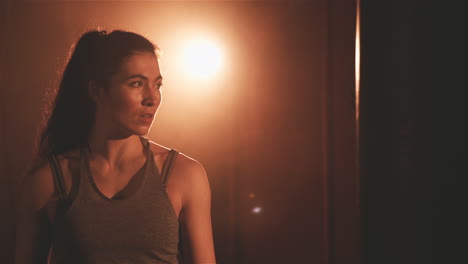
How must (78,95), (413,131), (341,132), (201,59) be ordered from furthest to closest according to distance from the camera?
(201,59) → (341,132) → (78,95) → (413,131)

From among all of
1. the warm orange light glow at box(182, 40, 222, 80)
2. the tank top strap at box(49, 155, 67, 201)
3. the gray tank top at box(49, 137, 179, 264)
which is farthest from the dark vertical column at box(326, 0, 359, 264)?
the tank top strap at box(49, 155, 67, 201)

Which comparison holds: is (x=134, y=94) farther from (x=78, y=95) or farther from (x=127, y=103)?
(x=78, y=95)

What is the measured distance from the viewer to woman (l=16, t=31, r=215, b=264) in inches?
38.4

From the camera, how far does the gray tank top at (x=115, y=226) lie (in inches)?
38.0

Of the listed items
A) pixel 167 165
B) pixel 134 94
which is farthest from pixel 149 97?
pixel 167 165

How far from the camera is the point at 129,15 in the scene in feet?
5.98

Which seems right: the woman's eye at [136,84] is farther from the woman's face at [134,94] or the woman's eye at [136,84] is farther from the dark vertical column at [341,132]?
the dark vertical column at [341,132]

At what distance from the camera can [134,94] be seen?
102 centimetres

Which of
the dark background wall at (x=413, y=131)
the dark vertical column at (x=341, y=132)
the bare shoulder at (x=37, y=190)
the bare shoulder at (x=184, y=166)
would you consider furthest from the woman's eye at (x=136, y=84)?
the dark vertical column at (x=341, y=132)

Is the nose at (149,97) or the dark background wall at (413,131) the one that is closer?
the dark background wall at (413,131)

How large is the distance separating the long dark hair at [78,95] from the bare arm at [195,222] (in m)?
0.33

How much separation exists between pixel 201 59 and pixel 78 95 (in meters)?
0.78

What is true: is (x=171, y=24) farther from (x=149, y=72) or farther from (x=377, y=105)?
(x=377, y=105)

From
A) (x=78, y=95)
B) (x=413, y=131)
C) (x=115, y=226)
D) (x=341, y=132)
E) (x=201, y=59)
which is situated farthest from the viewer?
(x=201, y=59)
